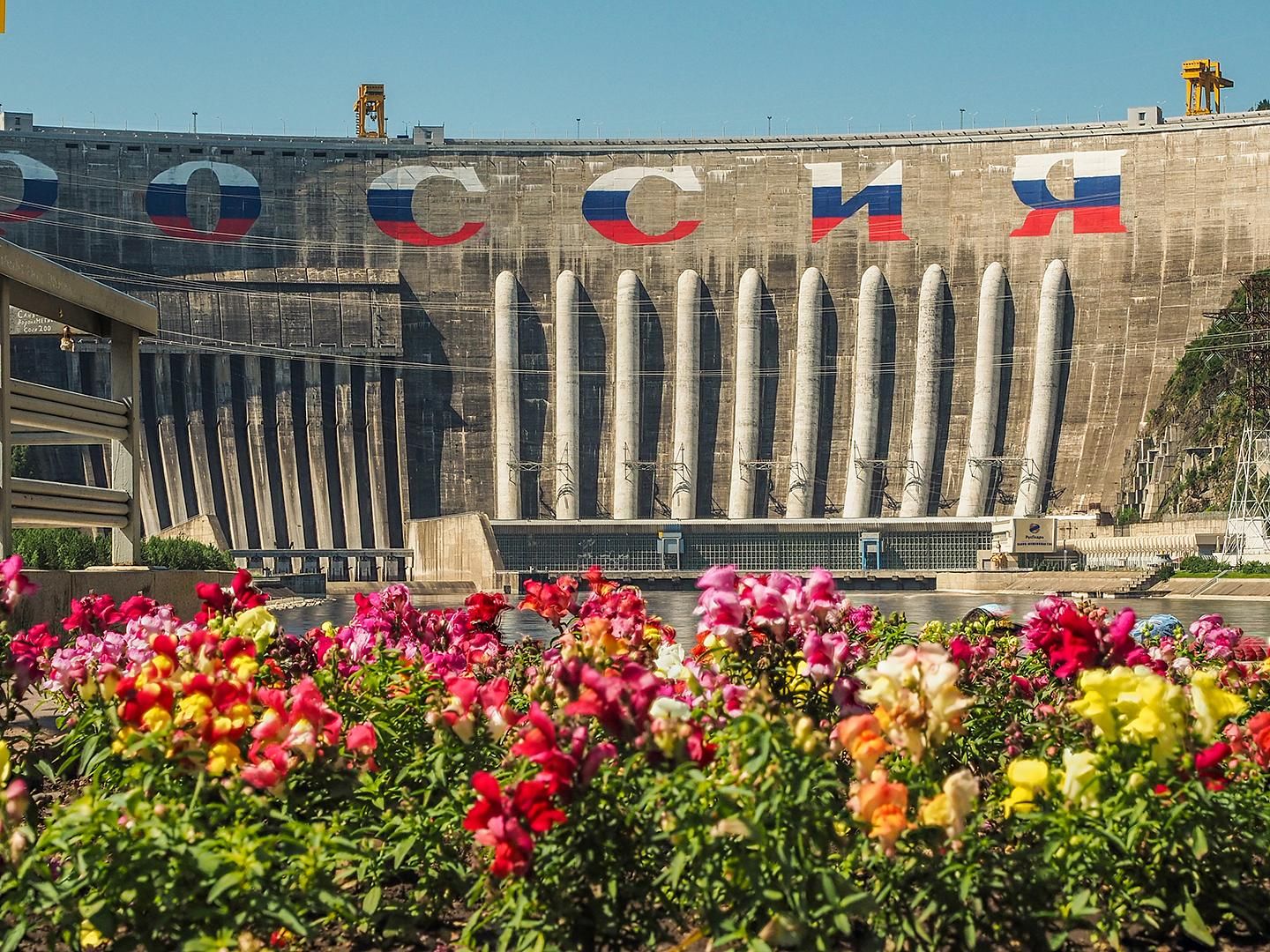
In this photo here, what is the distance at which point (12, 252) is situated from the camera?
62.1 ft

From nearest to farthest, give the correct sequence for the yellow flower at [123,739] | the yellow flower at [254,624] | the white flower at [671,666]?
the yellow flower at [123,739] < the white flower at [671,666] < the yellow flower at [254,624]

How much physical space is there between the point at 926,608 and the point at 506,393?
152ft

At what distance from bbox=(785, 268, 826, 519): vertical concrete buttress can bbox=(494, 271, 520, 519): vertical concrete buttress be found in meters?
20.6

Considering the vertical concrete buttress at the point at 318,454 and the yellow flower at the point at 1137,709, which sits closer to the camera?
the yellow flower at the point at 1137,709

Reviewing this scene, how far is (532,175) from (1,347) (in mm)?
102468

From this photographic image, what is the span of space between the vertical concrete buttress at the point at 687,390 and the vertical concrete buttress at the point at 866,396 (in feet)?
37.8

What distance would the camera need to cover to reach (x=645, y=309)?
118m

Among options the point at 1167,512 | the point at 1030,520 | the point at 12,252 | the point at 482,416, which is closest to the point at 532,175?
the point at 482,416

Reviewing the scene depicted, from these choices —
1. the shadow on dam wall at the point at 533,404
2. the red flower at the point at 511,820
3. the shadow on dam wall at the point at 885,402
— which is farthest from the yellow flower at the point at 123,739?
the shadow on dam wall at the point at 533,404

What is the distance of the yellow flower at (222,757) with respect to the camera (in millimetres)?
7863

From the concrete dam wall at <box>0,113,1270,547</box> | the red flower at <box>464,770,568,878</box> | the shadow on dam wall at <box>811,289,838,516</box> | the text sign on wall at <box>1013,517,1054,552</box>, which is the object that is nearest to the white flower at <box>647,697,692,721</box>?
the red flower at <box>464,770,568,878</box>

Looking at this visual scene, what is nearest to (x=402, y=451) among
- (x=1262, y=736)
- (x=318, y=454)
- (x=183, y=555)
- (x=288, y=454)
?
(x=318, y=454)

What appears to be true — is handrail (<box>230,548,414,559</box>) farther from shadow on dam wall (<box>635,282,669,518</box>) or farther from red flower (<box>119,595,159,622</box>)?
red flower (<box>119,595,159,622</box>)

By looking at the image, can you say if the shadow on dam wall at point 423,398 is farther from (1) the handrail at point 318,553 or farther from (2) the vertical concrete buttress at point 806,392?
(2) the vertical concrete buttress at point 806,392
